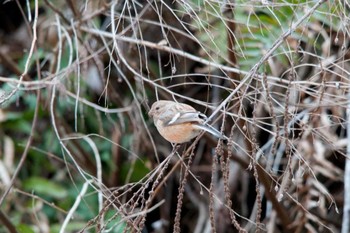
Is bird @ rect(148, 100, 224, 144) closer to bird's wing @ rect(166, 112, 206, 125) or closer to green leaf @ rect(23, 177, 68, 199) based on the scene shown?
bird's wing @ rect(166, 112, 206, 125)

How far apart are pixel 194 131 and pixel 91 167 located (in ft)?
5.09

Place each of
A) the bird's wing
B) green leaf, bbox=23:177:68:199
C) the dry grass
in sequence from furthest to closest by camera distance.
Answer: green leaf, bbox=23:177:68:199 < the dry grass < the bird's wing

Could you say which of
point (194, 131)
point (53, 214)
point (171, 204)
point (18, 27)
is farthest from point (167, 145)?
point (194, 131)

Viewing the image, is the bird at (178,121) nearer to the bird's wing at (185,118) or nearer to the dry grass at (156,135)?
the bird's wing at (185,118)

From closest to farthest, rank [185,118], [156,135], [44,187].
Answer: [185,118], [44,187], [156,135]

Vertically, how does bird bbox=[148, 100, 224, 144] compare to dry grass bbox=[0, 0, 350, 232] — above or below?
above

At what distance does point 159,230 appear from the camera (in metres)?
4.43

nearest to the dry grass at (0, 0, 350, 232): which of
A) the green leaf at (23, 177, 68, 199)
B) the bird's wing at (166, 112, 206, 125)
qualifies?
the green leaf at (23, 177, 68, 199)

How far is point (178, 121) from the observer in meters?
2.70

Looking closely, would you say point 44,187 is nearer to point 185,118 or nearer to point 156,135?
point 156,135

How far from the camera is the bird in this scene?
103 inches

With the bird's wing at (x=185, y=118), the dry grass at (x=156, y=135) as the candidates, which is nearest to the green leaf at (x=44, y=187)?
the dry grass at (x=156, y=135)

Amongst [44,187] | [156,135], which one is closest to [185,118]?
[156,135]

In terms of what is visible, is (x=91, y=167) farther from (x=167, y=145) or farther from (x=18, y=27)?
(x=18, y=27)
